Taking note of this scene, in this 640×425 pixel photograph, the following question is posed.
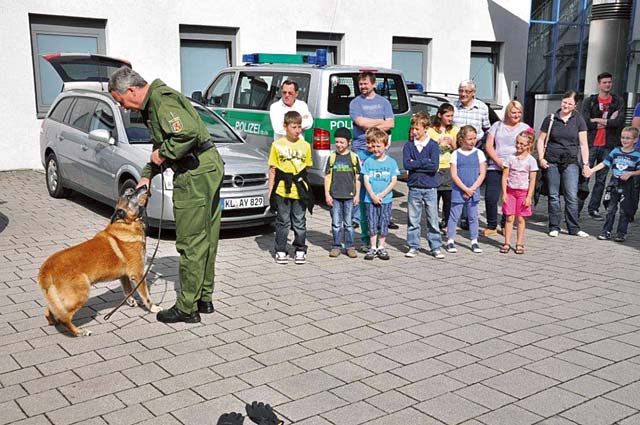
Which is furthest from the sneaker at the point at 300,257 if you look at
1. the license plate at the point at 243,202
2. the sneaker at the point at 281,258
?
the license plate at the point at 243,202

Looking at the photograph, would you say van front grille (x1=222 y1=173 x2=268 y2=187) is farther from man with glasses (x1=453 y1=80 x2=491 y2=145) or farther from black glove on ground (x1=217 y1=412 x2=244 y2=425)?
black glove on ground (x1=217 y1=412 x2=244 y2=425)

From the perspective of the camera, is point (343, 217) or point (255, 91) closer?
point (343, 217)

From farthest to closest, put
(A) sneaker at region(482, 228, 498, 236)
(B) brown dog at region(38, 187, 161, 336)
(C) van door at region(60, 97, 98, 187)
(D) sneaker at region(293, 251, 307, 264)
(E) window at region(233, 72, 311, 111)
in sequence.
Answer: (E) window at region(233, 72, 311, 111) < (C) van door at region(60, 97, 98, 187) < (A) sneaker at region(482, 228, 498, 236) < (D) sneaker at region(293, 251, 307, 264) < (B) brown dog at region(38, 187, 161, 336)

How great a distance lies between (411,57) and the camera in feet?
57.1

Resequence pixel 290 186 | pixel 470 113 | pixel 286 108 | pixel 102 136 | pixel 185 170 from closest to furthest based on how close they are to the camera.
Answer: pixel 185 170 < pixel 290 186 < pixel 102 136 < pixel 470 113 < pixel 286 108

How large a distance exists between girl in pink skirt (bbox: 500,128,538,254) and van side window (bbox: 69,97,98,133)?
5.71 m

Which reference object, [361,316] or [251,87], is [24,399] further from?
[251,87]

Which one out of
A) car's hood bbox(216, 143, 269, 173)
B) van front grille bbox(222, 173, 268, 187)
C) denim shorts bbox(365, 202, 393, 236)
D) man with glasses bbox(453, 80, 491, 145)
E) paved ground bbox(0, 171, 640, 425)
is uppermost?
man with glasses bbox(453, 80, 491, 145)

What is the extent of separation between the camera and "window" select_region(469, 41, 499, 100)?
61.3ft

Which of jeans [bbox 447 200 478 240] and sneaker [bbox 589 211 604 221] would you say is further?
sneaker [bbox 589 211 604 221]

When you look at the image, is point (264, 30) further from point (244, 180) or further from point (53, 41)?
point (244, 180)

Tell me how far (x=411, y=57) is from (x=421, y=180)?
10823mm

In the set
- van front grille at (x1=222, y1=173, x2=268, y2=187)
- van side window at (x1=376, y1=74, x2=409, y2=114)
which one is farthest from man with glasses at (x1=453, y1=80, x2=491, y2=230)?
van front grille at (x1=222, y1=173, x2=268, y2=187)

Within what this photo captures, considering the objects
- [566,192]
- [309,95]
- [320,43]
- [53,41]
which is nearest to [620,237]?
[566,192]
